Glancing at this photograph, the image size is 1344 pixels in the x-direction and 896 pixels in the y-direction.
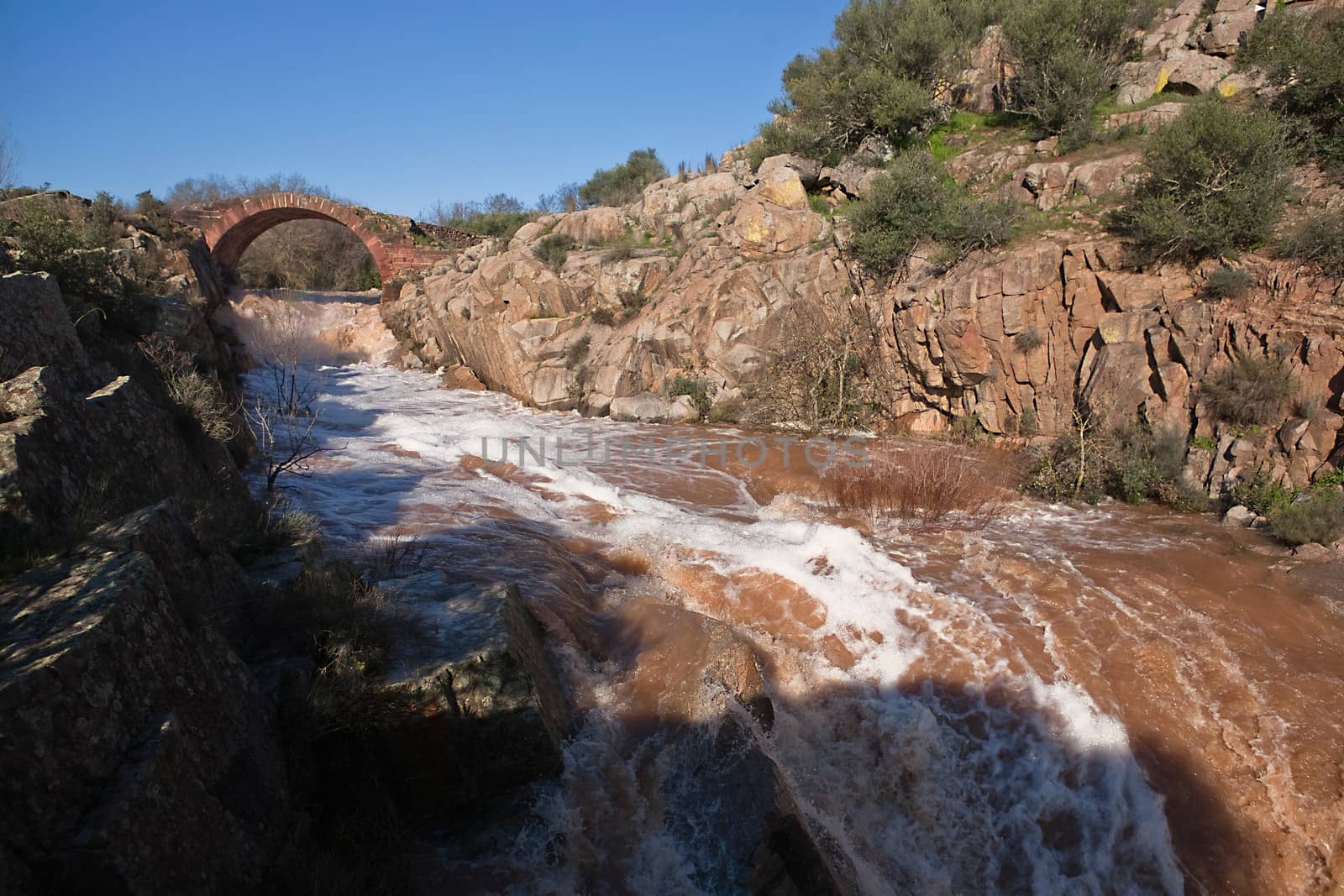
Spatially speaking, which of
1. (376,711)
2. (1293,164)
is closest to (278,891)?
(376,711)

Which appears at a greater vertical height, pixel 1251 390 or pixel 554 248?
pixel 554 248

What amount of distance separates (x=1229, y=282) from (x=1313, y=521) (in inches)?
155

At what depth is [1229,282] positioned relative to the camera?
355 inches

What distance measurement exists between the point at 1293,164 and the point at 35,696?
1536 cm

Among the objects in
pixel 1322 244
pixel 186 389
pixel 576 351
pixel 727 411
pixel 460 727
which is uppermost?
pixel 1322 244

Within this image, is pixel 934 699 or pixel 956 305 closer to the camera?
pixel 934 699

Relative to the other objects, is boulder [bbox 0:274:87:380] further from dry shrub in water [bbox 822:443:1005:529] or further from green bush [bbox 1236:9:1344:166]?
green bush [bbox 1236:9:1344:166]

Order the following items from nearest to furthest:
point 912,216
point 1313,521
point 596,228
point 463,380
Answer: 1. point 1313,521
2. point 912,216
3. point 463,380
4. point 596,228

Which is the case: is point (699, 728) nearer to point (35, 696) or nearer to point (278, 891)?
point (278, 891)

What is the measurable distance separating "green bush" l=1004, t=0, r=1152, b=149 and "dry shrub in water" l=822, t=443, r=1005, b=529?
935cm

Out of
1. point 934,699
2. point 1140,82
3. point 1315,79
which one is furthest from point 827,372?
point 1140,82

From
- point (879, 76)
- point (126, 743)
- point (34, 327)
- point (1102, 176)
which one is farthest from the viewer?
point (879, 76)

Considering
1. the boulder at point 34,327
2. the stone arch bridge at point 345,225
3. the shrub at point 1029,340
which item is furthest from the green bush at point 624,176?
the boulder at point 34,327

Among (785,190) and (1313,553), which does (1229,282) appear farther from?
(785,190)
